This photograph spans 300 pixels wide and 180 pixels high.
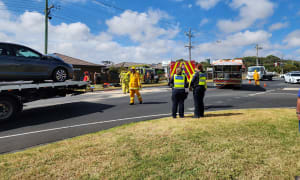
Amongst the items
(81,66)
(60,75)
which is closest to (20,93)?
(60,75)

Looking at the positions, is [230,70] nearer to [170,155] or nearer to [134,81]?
[134,81]

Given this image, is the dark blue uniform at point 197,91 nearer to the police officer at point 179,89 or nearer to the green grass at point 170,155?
the police officer at point 179,89

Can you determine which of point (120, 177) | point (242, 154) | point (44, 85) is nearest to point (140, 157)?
point (120, 177)

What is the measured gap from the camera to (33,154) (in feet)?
10.8

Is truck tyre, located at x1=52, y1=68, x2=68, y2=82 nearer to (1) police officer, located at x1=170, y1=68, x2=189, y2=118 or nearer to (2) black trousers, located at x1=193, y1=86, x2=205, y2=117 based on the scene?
(1) police officer, located at x1=170, y1=68, x2=189, y2=118

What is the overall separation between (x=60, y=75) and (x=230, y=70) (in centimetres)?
1265

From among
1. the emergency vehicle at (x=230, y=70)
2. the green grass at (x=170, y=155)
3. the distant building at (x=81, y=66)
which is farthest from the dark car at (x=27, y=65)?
the distant building at (x=81, y=66)

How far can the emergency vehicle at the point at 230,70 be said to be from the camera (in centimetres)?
1495

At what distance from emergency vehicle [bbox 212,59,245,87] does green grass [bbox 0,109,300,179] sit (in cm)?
1121

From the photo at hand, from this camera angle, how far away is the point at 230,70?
15.1 meters

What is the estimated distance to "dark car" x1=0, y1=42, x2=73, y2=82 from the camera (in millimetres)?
5723

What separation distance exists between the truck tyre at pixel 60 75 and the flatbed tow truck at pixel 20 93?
25cm

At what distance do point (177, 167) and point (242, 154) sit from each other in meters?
1.18

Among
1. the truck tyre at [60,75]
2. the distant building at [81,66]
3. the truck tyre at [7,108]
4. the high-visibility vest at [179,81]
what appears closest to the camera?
the high-visibility vest at [179,81]
